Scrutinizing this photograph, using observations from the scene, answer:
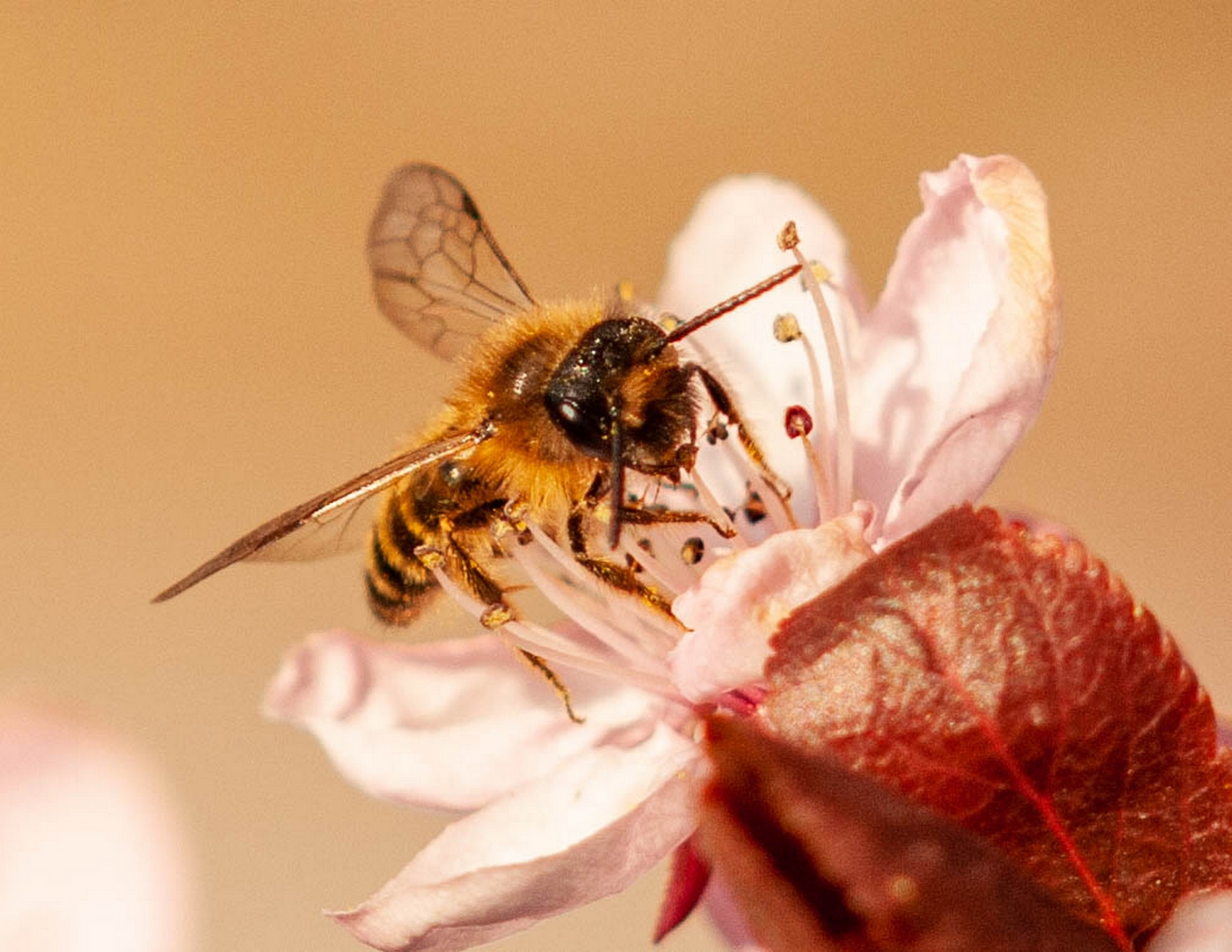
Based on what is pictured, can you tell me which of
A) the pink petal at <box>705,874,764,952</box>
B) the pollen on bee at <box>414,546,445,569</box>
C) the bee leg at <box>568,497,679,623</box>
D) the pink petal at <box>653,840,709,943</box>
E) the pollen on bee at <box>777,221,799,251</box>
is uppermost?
the pollen on bee at <box>777,221,799,251</box>

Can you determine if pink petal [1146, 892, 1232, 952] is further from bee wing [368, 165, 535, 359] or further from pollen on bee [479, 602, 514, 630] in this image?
bee wing [368, 165, 535, 359]

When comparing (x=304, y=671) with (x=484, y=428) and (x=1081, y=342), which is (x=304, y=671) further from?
(x=1081, y=342)

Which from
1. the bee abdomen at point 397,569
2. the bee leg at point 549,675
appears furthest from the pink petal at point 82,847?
the bee leg at point 549,675

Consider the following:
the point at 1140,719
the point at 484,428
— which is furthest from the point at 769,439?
the point at 1140,719

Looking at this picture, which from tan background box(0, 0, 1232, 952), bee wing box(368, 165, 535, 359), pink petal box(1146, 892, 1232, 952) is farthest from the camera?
tan background box(0, 0, 1232, 952)

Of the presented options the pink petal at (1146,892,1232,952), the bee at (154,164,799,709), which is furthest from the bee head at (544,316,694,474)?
the pink petal at (1146,892,1232,952)

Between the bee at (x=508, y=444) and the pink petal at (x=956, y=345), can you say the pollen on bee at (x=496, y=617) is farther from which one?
the pink petal at (x=956, y=345)
